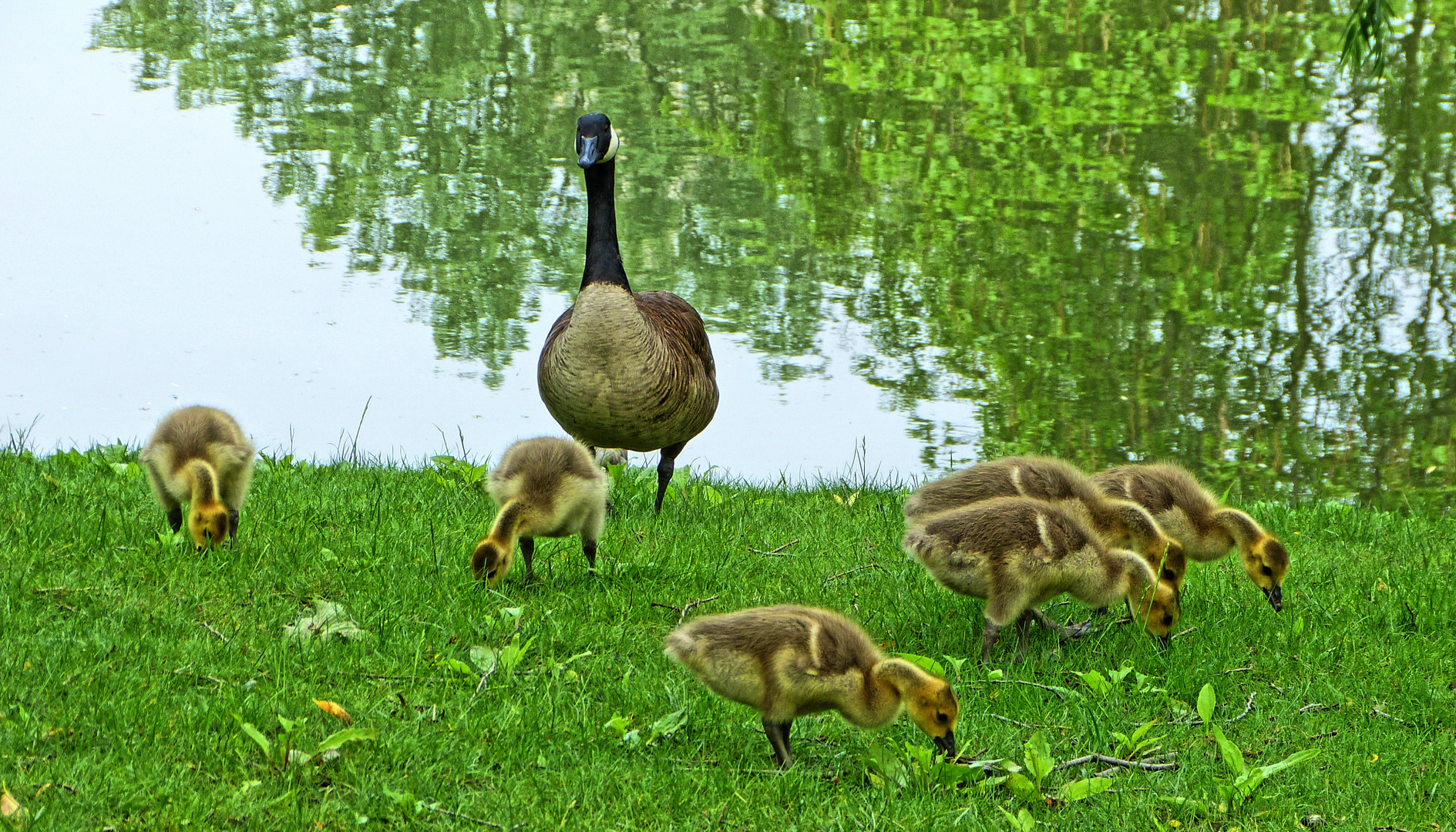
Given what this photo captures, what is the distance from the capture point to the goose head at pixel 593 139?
8.33 metres

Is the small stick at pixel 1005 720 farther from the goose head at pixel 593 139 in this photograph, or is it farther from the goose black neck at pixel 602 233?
the goose head at pixel 593 139

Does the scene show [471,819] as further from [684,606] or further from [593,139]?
[593,139]

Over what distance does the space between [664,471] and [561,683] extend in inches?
128

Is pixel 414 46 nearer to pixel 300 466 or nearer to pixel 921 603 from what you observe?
pixel 300 466

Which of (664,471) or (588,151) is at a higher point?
(588,151)

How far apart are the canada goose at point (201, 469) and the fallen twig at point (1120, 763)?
11.6ft

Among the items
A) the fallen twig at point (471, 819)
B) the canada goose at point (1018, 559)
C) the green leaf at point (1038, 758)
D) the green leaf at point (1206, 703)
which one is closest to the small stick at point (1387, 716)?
the green leaf at point (1206, 703)

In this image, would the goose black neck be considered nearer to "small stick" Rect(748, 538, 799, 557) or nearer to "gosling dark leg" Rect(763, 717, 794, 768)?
"small stick" Rect(748, 538, 799, 557)

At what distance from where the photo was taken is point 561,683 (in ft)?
15.6

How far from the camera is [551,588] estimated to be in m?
5.74

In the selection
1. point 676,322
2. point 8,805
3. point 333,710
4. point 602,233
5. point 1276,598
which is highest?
point 602,233

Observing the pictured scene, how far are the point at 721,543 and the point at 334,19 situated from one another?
20.4 meters

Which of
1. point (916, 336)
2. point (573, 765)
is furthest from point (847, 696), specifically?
point (916, 336)

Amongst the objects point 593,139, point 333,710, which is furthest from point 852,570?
point 593,139
